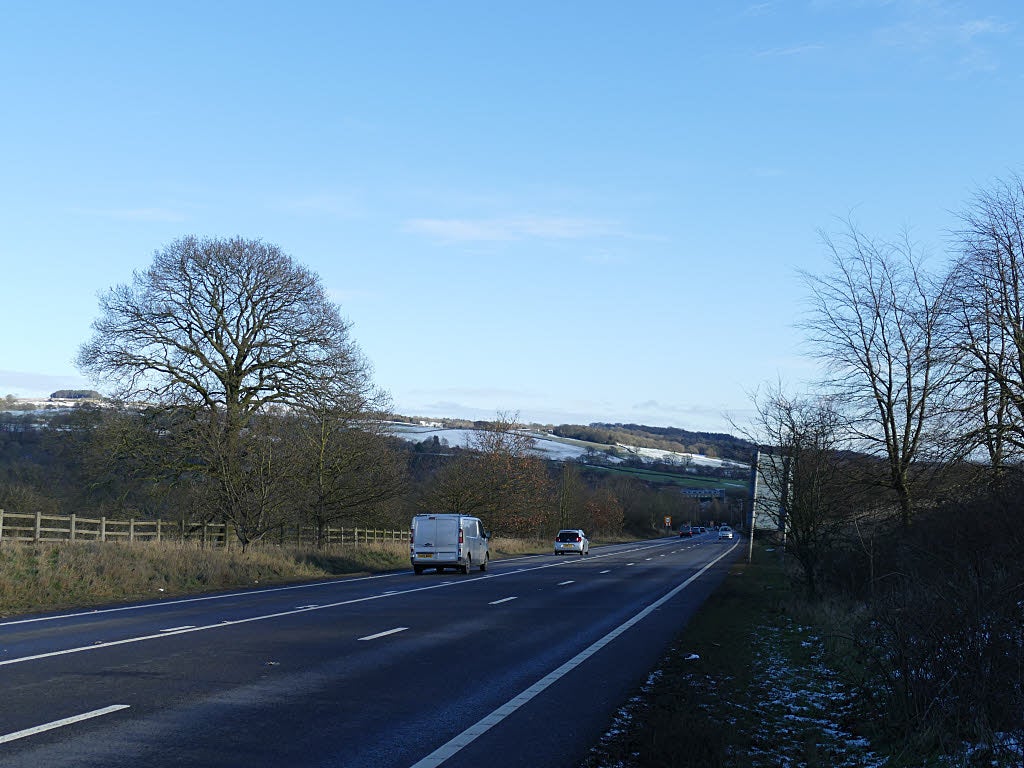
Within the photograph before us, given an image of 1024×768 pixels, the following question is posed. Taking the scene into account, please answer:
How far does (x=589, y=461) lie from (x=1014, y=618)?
468 ft

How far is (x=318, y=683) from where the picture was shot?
9.93 m

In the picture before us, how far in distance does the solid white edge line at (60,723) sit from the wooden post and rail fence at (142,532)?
19070mm

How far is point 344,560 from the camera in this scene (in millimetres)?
36719

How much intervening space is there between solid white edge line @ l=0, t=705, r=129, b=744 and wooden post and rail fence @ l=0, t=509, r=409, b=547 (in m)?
19.1

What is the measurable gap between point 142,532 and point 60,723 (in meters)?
28.0

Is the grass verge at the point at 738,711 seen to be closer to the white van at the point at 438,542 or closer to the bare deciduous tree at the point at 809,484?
the bare deciduous tree at the point at 809,484

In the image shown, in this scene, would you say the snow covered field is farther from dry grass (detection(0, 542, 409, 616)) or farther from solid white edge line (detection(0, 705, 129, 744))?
solid white edge line (detection(0, 705, 129, 744))

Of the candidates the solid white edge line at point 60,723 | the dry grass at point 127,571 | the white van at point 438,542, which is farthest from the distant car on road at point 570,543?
the solid white edge line at point 60,723

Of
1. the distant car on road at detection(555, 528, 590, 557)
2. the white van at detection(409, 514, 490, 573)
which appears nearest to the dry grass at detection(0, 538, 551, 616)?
the white van at detection(409, 514, 490, 573)

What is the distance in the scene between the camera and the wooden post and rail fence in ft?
90.5

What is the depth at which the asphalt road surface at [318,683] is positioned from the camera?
699cm

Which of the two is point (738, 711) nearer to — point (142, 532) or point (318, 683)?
point (318, 683)

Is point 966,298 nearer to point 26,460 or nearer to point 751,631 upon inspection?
point 751,631

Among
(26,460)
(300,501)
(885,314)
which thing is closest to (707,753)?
(885,314)
